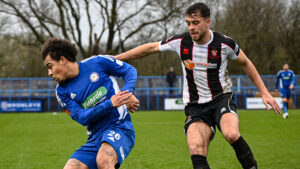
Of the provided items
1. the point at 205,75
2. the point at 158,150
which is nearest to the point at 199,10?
the point at 205,75

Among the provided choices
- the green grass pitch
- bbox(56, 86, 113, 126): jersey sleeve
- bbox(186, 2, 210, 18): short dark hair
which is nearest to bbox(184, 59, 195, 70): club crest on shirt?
bbox(186, 2, 210, 18): short dark hair

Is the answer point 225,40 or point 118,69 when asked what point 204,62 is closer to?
point 225,40

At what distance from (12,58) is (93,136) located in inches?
1437

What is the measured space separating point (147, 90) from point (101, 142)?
21831 mm

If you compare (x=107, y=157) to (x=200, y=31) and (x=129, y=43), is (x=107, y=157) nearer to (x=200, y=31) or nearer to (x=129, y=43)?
(x=200, y=31)

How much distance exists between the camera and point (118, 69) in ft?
13.6

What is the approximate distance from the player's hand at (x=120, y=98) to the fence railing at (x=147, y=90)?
20.7 m

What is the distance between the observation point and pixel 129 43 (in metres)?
29.2

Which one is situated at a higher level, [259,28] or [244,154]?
[259,28]

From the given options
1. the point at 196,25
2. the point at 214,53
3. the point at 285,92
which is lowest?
the point at 285,92

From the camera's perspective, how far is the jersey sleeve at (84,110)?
3.71 metres

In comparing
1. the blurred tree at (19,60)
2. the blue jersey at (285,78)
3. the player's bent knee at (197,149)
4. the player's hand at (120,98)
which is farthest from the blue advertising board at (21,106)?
the player's hand at (120,98)

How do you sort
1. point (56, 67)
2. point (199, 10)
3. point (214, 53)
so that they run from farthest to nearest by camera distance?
point (214, 53) < point (199, 10) < point (56, 67)

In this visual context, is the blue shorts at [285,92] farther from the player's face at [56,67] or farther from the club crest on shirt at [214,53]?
the player's face at [56,67]
